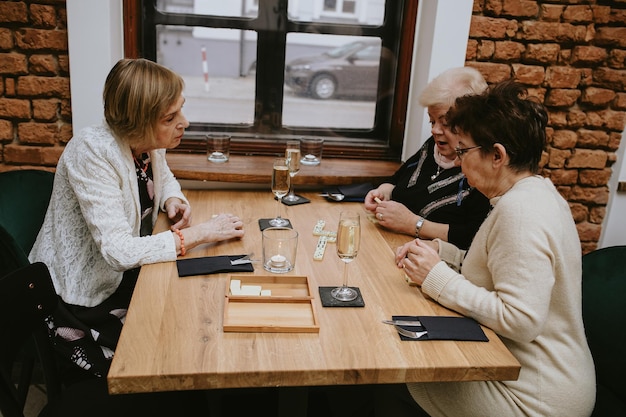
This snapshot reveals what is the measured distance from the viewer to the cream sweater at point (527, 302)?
4.41ft

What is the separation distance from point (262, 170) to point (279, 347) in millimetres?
1424

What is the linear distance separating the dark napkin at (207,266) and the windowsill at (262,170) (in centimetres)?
85

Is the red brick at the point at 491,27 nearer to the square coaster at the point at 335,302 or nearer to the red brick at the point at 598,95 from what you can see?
the red brick at the point at 598,95

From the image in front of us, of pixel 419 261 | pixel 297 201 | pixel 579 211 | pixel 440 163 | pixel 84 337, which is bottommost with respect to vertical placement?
pixel 84 337

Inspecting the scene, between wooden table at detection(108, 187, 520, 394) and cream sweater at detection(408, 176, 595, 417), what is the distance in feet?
0.28

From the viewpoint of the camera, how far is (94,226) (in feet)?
5.63

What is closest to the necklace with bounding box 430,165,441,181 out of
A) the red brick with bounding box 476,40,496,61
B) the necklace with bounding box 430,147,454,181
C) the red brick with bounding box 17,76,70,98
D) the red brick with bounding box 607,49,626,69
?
the necklace with bounding box 430,147,454,181

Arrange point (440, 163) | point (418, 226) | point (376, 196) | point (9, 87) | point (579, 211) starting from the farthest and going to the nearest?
point (579, 211) → point (9, 87) → point (376, 196) → point (440, 163) → point (418, 226)

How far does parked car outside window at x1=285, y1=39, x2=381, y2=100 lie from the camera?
284 cm

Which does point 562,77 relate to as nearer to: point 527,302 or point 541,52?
point 541,52

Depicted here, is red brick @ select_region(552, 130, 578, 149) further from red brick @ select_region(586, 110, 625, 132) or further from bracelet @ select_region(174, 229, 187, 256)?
bracelet @ select_region(174, 229, 187, 256)

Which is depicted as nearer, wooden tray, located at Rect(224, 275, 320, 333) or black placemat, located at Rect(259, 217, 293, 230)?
wooden tray, located at Rect(224, 275, 320, 333)

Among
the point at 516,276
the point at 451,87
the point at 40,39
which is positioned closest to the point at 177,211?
the point at 40,39

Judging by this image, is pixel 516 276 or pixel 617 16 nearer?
pixel 516 276
